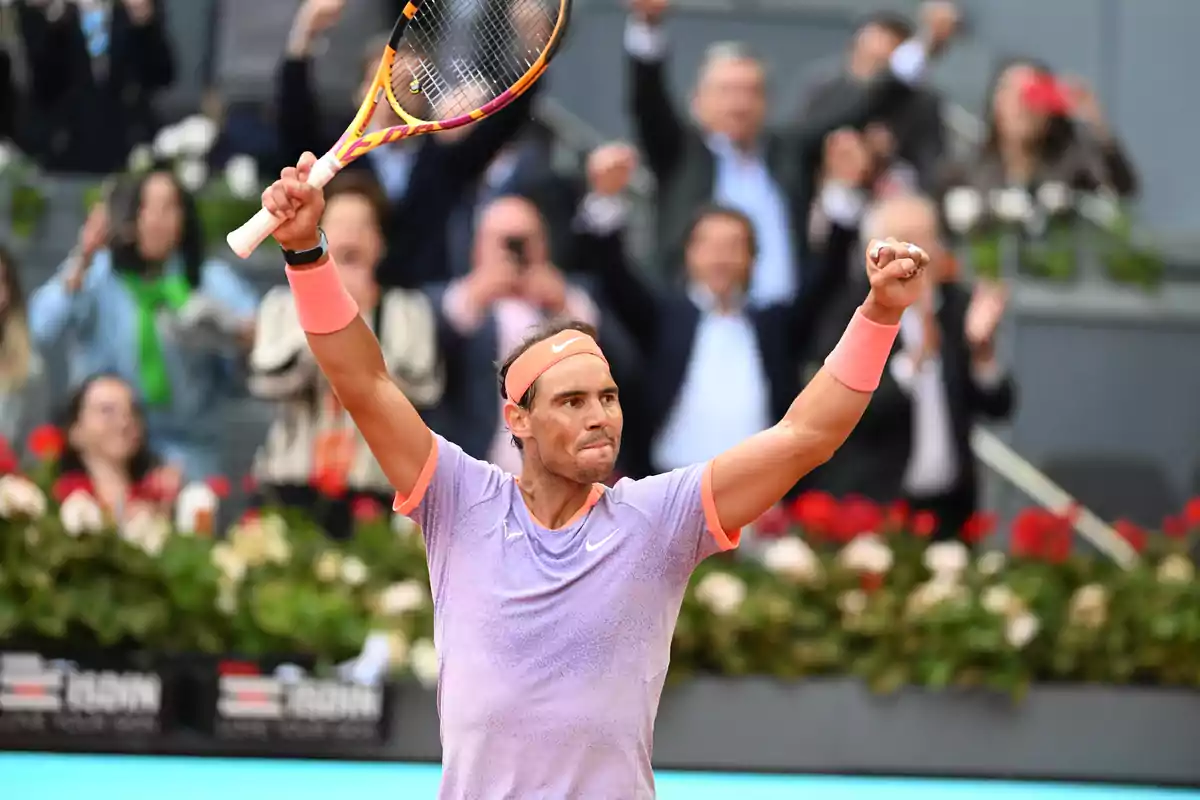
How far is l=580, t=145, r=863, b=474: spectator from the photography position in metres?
7.35

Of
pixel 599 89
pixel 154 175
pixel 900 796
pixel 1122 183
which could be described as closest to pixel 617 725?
pixel 900 796

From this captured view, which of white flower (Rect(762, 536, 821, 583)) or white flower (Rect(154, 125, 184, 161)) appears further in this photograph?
white flower (Rect(154, 125, 184, 161))

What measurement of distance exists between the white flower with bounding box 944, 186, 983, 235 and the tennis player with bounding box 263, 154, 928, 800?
20.4ft

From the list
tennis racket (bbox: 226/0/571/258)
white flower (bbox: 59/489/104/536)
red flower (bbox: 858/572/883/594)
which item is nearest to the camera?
tennis racket (bbox: 226/0/571/258)

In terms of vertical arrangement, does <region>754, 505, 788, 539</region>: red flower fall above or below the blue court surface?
above

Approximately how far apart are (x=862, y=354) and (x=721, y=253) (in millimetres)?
4054

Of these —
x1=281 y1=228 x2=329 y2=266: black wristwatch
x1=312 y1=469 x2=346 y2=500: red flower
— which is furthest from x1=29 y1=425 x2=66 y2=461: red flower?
x1=281 y1=228 x2=329 y2=266: black wristwatch

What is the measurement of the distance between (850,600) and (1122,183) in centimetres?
409

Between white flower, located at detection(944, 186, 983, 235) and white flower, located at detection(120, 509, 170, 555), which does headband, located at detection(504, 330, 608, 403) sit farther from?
white flower, located at detection(944, 186, 983, 235)

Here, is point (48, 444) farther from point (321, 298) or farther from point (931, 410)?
point (321, 298)

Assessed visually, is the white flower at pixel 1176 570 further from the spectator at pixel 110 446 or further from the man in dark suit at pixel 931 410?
the spectator at pixel 110 446

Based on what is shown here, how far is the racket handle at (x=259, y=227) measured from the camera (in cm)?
307

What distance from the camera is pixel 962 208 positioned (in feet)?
30.5

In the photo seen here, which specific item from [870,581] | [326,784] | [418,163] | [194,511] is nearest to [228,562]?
[194,511]
